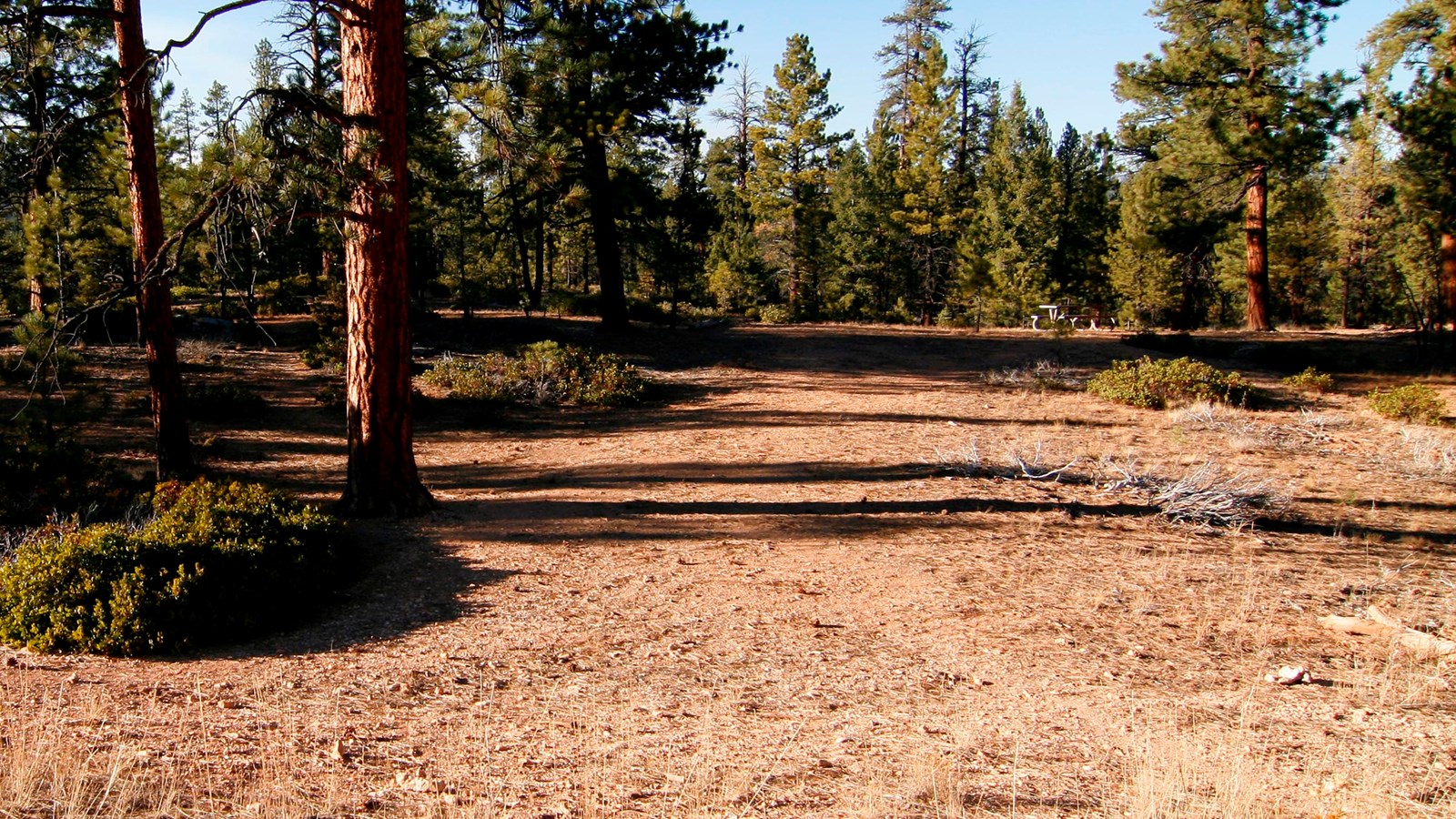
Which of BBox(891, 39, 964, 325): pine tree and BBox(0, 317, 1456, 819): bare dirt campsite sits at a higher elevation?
BBox(891, 39, 964, 325): pine tree

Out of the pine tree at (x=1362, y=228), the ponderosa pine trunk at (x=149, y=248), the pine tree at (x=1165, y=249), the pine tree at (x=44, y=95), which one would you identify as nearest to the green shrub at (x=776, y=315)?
the pine tree at (x=1165, y=249)

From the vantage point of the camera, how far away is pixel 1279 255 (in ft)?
122

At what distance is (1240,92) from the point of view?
2059 centimetres

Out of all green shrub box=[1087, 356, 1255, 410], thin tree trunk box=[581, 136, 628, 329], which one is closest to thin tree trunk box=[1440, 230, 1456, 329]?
green shrub box=[1087, 356, 1255, 410]

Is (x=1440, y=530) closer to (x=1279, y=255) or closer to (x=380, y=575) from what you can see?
(x=380, y=575)

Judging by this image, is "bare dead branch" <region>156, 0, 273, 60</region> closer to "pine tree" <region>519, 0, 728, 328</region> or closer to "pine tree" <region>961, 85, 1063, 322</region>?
"pine tree" <region>519, 0, 728, 328</region>

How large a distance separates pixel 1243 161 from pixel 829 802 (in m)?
21.4

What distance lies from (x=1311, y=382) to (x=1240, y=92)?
7.61 meters

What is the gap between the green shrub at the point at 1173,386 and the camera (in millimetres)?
15062

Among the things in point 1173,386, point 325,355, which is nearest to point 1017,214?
point 1173,386

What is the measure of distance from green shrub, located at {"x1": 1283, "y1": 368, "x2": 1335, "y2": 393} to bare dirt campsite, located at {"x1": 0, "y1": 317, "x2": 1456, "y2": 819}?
4053 mm

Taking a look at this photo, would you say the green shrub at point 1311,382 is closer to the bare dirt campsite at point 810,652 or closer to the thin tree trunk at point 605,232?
the bare dirt campsite at point 810,652

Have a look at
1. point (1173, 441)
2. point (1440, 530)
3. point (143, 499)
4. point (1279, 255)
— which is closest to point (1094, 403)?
point (1173, 441)

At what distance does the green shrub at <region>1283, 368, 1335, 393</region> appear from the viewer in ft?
54.8
